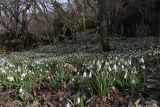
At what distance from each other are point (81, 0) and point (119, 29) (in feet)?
29.8

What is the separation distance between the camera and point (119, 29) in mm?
26875

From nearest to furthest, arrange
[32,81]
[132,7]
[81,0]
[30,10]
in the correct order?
[32,81], [132,7], [30,10], [81,0]

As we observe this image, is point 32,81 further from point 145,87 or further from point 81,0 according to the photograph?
point 81,0

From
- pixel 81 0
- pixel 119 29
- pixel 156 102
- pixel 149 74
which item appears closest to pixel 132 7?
pixel 119 29

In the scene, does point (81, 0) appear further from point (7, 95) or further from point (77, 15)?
point (7, 95)

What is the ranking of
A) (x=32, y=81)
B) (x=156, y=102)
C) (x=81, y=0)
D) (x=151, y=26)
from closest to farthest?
(x=156, y=102)
(x=32, y=81)
(x=151, y=26)
(x=81, y=0)

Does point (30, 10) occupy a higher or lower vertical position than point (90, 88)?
higher

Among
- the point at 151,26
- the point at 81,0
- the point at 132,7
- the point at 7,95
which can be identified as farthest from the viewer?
the point at 81,0

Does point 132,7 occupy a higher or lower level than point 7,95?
higher

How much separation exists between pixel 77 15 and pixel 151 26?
41.8 ft

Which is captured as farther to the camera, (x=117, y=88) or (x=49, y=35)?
(x=49, y=35)

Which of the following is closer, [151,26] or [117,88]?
[117,88]

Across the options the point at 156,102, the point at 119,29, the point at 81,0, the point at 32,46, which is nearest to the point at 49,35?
the point at 32,46

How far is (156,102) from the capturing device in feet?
16.4
